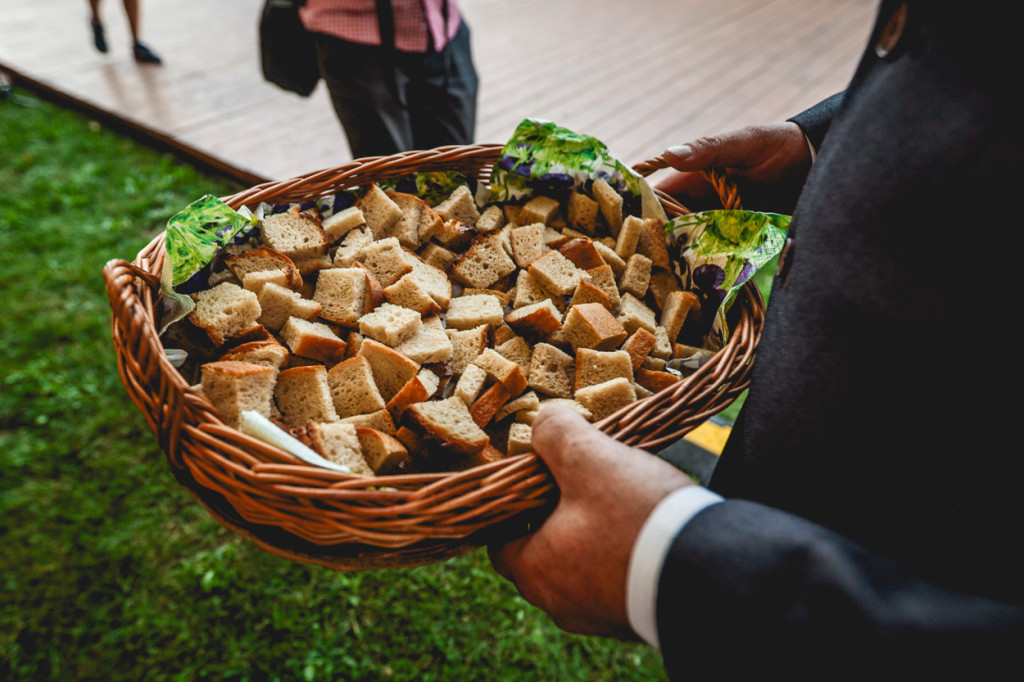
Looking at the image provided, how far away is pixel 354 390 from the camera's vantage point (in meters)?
1.05

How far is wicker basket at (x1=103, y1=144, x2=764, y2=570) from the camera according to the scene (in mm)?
781

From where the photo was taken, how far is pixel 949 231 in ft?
2.05

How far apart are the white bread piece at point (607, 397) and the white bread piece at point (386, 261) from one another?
458 millimetres

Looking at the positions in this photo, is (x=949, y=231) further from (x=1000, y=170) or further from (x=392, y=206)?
(x=392, y=206)

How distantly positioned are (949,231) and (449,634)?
4.62 ft

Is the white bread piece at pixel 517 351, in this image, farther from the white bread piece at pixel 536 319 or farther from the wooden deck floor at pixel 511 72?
the wooden deck floor at pixel 511 72

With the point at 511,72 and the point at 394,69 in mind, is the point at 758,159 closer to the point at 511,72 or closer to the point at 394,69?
the point at 394,69

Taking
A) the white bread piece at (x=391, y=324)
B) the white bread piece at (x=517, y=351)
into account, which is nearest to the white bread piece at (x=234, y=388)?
the white bread piece at (x=391, y=324)

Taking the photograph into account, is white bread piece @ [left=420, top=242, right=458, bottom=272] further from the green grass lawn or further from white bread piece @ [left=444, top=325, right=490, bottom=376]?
the green grass lawn

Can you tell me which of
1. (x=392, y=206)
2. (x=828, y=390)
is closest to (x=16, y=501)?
(x=392, y=206)

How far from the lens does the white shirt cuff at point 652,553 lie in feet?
2.18

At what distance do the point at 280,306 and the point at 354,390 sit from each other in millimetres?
231

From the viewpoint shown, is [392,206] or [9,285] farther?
[9,285]

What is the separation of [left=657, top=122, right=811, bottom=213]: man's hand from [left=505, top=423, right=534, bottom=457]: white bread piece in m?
0.63
